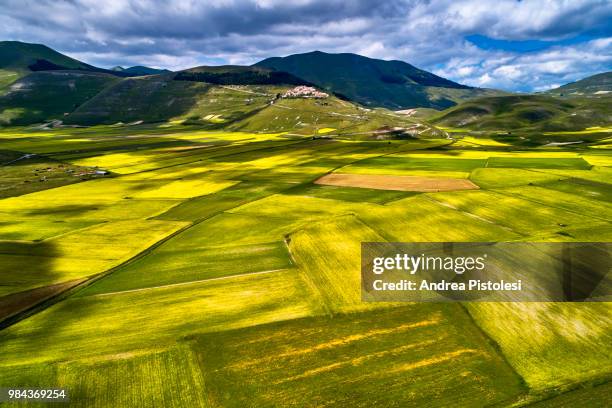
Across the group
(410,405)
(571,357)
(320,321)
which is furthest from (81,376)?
(571,357)

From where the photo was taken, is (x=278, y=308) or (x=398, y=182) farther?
(x=398, y=182)

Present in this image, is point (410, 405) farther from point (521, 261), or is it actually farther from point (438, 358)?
point (521, 261)

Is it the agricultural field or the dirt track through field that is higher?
the dirt track through field

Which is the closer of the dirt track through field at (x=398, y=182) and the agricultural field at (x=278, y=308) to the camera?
the agricultural field at (x=278, y=308)

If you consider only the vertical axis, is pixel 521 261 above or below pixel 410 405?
above

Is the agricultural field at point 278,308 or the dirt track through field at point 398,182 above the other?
the dirt track through field at point 398,182
